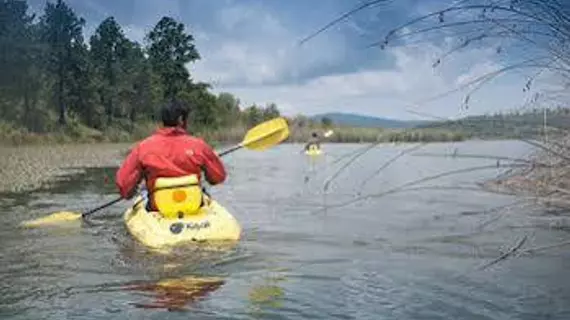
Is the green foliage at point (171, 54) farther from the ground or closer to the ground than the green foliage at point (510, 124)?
farther from the ground

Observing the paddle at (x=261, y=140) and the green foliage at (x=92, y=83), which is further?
the green foliage at (x=92, y=83)

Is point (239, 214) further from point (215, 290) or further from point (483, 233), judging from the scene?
point (215, 290)

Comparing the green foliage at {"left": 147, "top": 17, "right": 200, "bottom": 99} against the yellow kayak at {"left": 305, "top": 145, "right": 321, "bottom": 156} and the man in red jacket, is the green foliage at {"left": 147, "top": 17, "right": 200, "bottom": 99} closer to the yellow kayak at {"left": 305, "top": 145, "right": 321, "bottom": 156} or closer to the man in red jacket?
the yellow kayak at {"left": 305, "top": 145, "right": 321, "bottom": 156}

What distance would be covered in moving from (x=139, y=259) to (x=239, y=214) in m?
4.96

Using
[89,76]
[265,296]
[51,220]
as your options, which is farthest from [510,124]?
[89,76]

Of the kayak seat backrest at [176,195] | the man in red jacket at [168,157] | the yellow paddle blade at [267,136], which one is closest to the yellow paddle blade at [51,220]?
the yellow paddle blade at [267,136]

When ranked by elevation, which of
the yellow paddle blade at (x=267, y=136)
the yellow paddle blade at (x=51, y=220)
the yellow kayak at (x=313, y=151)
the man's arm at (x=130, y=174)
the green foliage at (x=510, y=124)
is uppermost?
the yellow kayak at (x=313, y=151)

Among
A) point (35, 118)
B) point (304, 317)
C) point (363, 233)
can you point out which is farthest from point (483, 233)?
point (35, 118)

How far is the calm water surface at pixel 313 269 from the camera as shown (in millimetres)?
5758

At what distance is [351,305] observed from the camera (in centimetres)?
593

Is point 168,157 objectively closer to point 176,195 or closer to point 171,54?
point 176,195

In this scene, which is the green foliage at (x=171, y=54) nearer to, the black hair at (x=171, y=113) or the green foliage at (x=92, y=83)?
the green foliage at (x=92, y=83)

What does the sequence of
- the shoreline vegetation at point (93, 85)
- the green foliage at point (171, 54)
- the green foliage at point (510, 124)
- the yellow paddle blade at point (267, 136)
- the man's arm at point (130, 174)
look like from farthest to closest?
the green foliage at point (171, 54)
the shoreline vegetation at point (93, 85)
the yellow paddle blade at point (267, 136)
the man's arm at point (130, 174)
the green foliage at point (510, 124)

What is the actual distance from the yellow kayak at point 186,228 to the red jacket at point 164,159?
0.37 m
